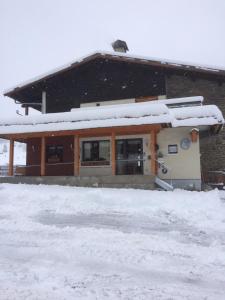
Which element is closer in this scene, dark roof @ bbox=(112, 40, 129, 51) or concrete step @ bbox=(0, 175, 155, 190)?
concrete step @ bbox=(0, 175, 155, 190)

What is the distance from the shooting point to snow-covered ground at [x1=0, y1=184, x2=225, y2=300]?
14.0 ft

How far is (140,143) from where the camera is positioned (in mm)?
16766

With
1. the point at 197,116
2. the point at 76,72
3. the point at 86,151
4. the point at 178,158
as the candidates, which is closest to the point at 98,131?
the point at 86,151

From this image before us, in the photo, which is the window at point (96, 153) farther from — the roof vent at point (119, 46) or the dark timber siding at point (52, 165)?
the roof vent at point (119, 46)

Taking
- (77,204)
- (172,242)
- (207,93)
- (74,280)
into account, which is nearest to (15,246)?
(74,280)

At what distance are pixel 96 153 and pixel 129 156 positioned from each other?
1.89 metres

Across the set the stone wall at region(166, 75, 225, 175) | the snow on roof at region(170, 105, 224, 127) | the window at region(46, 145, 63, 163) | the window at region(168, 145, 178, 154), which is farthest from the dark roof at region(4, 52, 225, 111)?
the window at region(168, 145, 178, 154)

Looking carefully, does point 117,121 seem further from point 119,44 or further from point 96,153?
point 119,44

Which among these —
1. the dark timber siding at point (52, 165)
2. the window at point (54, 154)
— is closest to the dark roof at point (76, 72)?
the dark timber siding at point (52, 165)

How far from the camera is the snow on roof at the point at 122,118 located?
13539 millimetres

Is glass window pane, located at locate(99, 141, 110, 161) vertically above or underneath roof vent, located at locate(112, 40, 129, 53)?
underneath

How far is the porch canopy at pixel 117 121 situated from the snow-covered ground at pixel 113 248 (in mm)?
4198

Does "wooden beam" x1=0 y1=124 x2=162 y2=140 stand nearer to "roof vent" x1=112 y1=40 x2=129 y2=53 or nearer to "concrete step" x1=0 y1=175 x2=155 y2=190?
"concrete step" x1=0 y1=175 x2=155 y2=190

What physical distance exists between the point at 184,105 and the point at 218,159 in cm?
334
